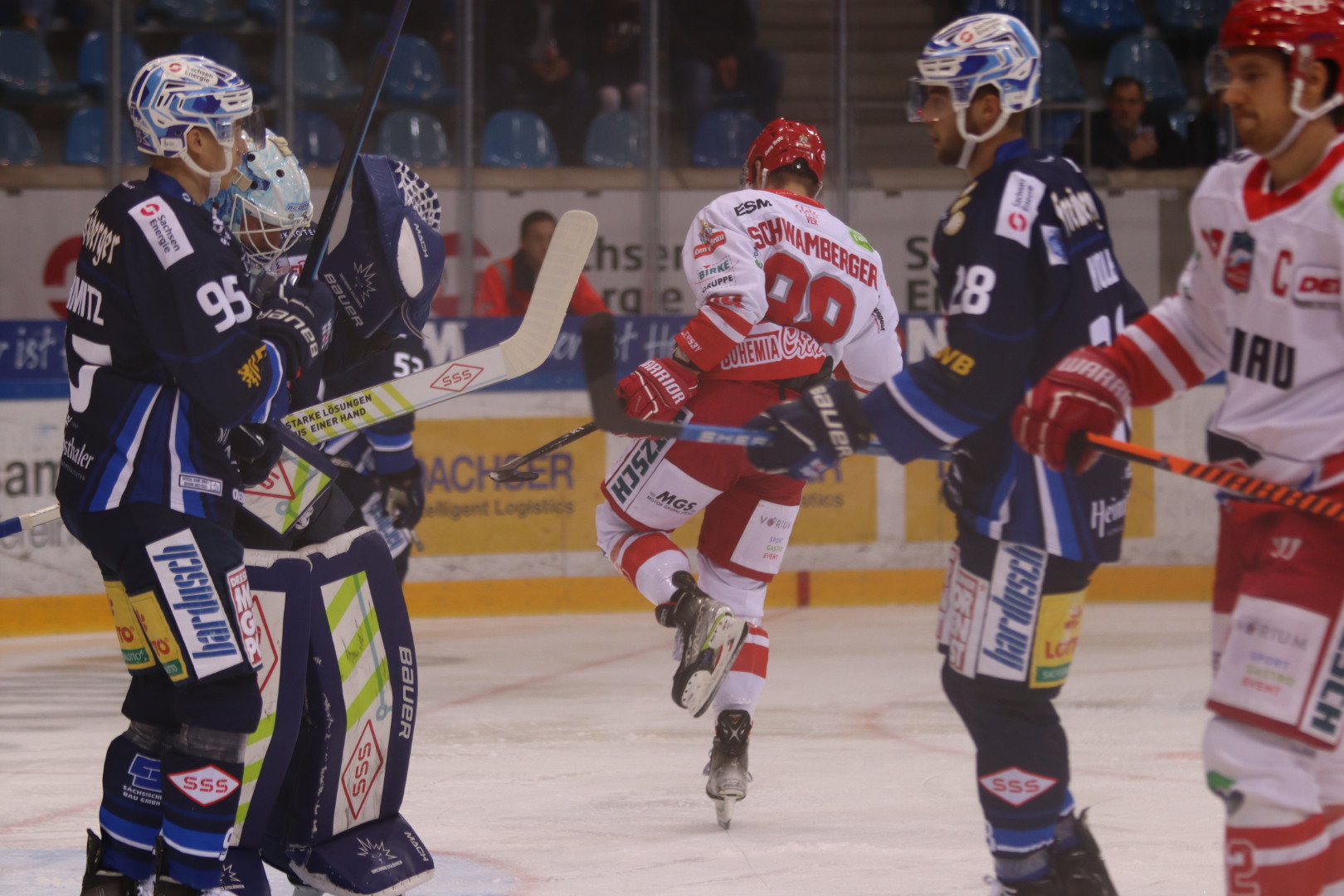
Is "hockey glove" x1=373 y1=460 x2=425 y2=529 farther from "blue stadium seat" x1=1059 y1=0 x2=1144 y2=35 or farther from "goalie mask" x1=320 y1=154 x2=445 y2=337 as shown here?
"blue stadium seat" x1=1059 y1=0 x2=1144 y2=35

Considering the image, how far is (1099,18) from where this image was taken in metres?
9.14

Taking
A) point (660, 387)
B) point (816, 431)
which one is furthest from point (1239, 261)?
point (660, 387)

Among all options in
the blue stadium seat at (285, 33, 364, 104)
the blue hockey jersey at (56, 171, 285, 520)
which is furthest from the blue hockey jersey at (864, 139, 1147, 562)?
the blue stadium seat at (285, 33, 364, 104)

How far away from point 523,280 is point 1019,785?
Result: 16.4ft

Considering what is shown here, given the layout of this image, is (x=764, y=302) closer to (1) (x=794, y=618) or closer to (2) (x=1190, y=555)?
(1) (x=794, y=618)

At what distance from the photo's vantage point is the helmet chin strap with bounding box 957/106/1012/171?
8.09ft

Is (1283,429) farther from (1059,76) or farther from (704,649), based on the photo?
(1059,76)

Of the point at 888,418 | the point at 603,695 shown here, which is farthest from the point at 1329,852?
the point at 603,695

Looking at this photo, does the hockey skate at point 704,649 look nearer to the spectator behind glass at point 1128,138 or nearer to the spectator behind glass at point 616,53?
the spectator behind glass at point 616,53

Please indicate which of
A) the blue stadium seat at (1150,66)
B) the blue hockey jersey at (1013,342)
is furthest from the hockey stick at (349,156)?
the blue stadium seat at (1150,66)

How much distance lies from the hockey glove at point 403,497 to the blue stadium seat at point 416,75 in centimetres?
440

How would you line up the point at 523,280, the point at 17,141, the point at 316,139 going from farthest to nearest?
the point at 17,141 < the point at 316,139 < the point at 523,280

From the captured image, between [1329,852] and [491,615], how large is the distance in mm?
5055

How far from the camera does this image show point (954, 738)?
4.35 meters
